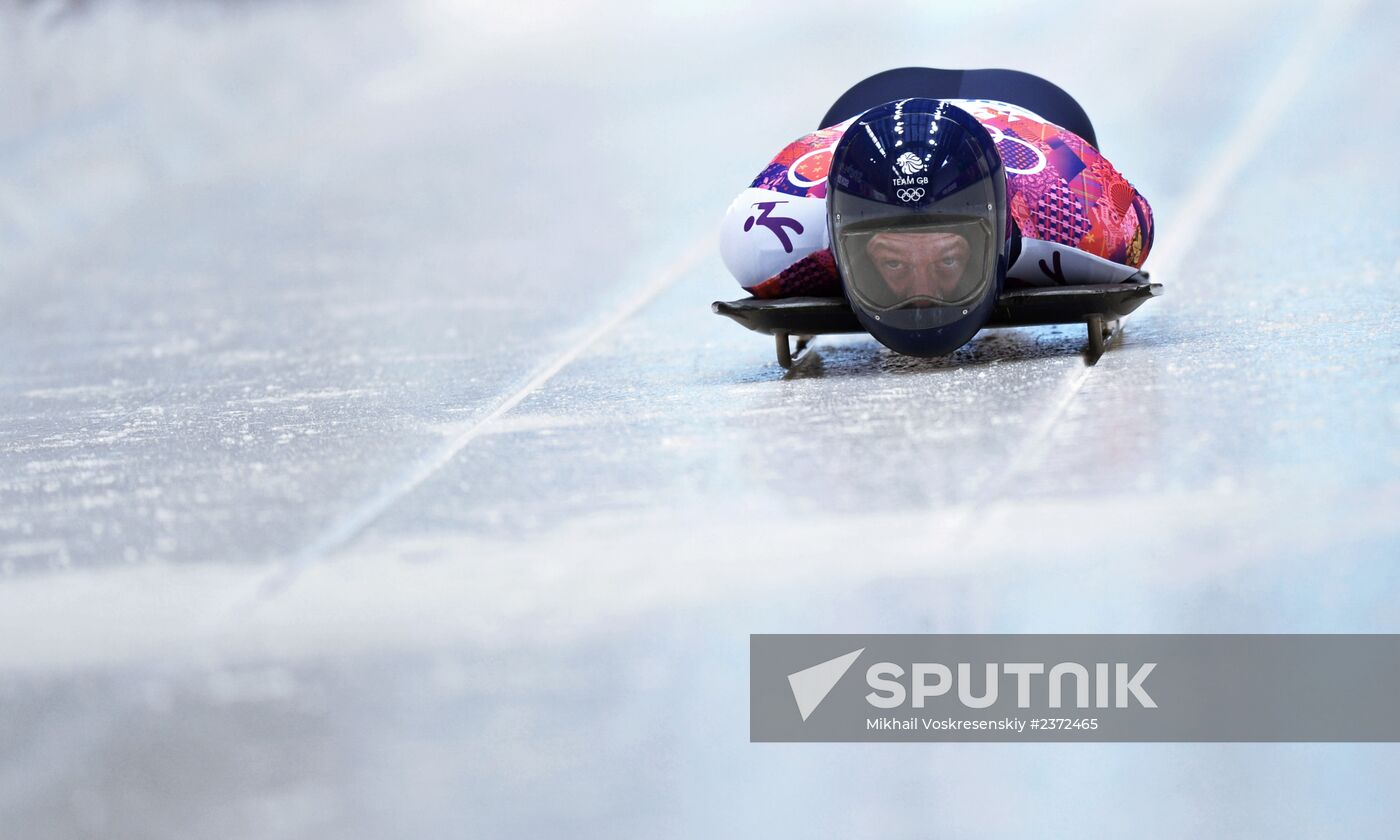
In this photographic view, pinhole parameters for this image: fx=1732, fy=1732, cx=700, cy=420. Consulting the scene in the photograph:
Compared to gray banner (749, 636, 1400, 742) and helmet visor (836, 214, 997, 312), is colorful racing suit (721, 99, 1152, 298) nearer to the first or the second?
helmet visor (836, 214, 997, 312)

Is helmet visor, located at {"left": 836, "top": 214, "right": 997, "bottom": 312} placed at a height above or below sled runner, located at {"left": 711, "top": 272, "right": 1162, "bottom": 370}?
above

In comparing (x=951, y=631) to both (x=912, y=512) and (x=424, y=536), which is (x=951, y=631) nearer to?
(x=912, y=512)

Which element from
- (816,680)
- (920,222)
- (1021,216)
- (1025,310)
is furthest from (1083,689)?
(1021,216)

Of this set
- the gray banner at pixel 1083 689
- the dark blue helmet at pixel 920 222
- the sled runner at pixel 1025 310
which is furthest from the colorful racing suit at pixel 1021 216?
the gray banner at pixel 1083 689

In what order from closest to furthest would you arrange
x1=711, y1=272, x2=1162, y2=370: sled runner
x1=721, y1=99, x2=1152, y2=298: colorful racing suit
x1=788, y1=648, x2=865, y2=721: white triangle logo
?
x1=788, y1=648, x2=865, y2=721: white triangle logo → x1=711, y1=272, x2=1162, y2=370: sled runner → x1=721, y1=99, x2=1152, y2=298: colorful racing suit

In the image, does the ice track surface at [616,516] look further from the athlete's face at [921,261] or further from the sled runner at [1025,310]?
the athlete's face at [921,261]

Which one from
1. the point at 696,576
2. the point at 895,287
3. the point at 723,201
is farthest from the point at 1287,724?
the point at 723,201

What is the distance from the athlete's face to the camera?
171 inches

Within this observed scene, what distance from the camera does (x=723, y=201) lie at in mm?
9086

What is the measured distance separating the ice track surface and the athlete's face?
24 centimetres

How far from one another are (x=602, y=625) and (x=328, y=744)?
451 mm

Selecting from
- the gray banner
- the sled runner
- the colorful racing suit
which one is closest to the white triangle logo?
the gray banner

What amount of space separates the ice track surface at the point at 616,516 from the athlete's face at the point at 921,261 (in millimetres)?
245

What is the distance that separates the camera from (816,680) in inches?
87.4
